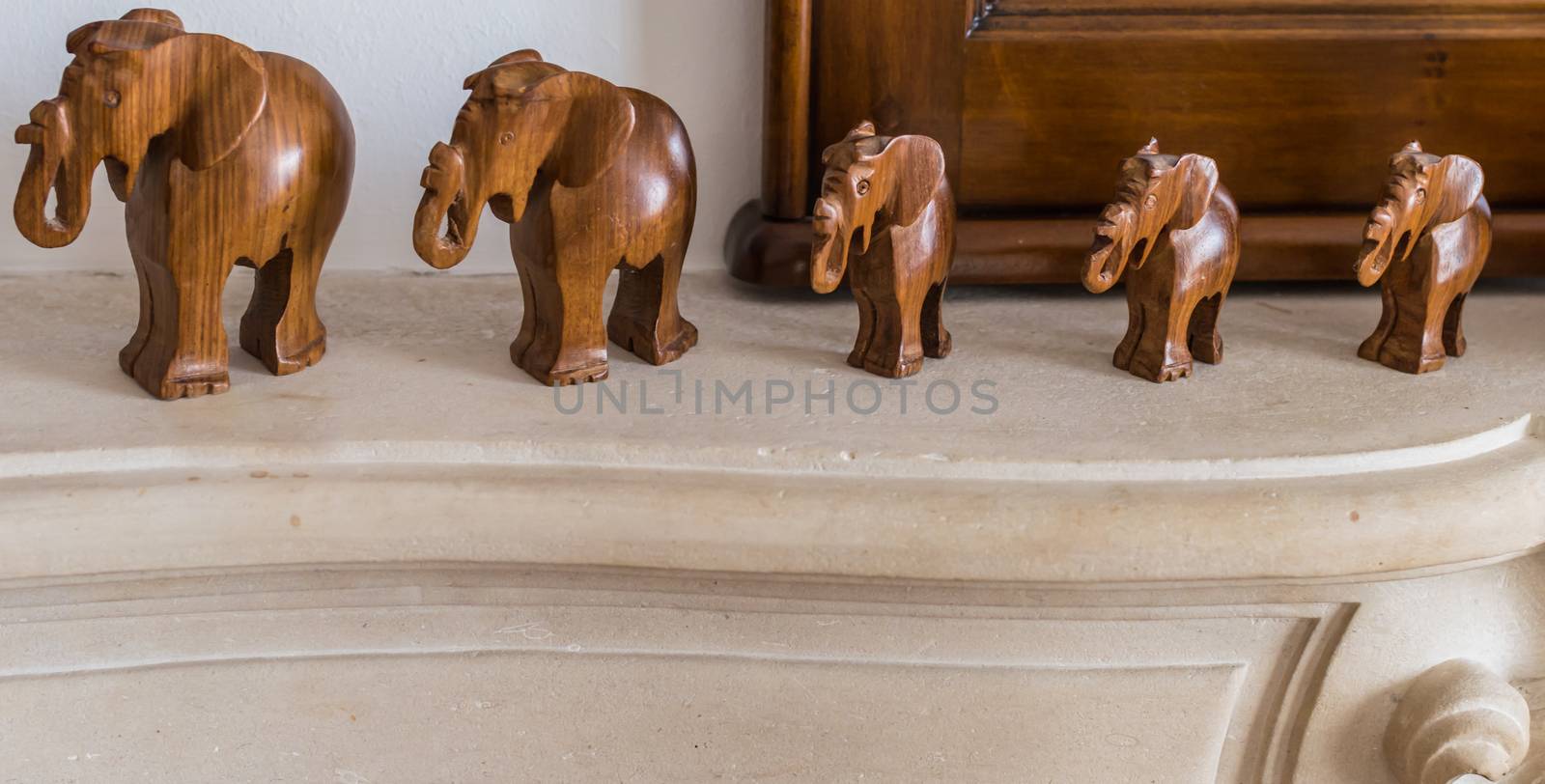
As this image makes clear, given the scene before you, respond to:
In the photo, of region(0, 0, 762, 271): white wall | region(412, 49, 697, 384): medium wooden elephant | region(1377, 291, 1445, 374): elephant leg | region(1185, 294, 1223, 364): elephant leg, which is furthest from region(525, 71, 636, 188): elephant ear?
region(1377, 291, 1445, 374): elephant leg

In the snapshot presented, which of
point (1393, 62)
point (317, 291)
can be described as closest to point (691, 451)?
point (317, 291)

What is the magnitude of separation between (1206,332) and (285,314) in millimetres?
494

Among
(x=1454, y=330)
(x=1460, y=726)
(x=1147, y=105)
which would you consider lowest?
(x=1460, y=726)

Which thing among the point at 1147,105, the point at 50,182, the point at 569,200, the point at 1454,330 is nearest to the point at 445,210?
the point at 569,200

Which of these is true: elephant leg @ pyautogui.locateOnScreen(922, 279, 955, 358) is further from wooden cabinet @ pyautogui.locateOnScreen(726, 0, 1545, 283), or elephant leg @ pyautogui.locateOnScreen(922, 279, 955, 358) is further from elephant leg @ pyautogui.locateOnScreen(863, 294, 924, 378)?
wooden cabinet @ pyautogui.locateOnScreen(726, 0, 1545, 283)

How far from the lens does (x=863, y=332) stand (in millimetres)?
708

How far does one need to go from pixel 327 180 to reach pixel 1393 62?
639 mm

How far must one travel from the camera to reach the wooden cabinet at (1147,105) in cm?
80

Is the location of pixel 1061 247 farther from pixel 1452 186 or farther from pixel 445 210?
pixel 445 210

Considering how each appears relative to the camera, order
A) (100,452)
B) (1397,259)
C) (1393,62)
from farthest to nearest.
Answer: (1393,62) → (1397,259) → (100,452)

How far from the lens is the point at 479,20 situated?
81 centimetres

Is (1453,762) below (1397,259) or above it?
below

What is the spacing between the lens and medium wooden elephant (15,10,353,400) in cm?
58

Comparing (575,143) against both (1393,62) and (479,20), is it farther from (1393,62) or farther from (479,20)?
(1393,62)
